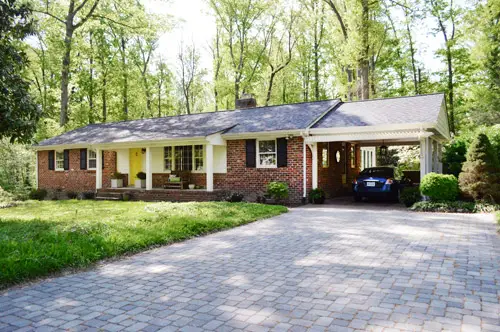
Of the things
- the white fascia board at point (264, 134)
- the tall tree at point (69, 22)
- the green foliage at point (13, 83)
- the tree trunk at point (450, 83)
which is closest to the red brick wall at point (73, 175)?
the tall tree at point (69, 22)

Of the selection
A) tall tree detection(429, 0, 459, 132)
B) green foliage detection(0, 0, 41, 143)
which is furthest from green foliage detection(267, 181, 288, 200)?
tall tree detection(429, 0, 459, 132)

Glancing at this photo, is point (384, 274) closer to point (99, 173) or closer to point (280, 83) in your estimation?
point (99, 173)

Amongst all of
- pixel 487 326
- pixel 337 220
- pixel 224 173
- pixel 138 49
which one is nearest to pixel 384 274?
pixel 487 326

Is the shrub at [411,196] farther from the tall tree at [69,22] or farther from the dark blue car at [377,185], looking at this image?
the tall tree at [69,22]

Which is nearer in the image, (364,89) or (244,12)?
(364,89)

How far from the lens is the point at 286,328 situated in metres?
3.49

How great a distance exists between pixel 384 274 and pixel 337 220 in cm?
506

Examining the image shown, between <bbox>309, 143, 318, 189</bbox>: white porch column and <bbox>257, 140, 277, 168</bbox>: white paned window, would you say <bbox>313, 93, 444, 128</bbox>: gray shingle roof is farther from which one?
<bbox>257, 140, 277, 168</bbox>: white paned window

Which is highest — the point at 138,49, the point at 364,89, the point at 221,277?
the point at 138,49

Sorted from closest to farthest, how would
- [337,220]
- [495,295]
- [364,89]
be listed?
1. [495,295]
2. [337,220]
3. [364,89]

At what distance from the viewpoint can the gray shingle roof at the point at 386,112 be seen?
13.6 m

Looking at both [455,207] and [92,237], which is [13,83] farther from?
[455,207]

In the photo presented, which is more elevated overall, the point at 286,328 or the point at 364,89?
the point at 364,89

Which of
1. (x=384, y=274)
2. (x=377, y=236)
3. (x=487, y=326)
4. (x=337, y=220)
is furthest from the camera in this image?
(x=337, y=220)
